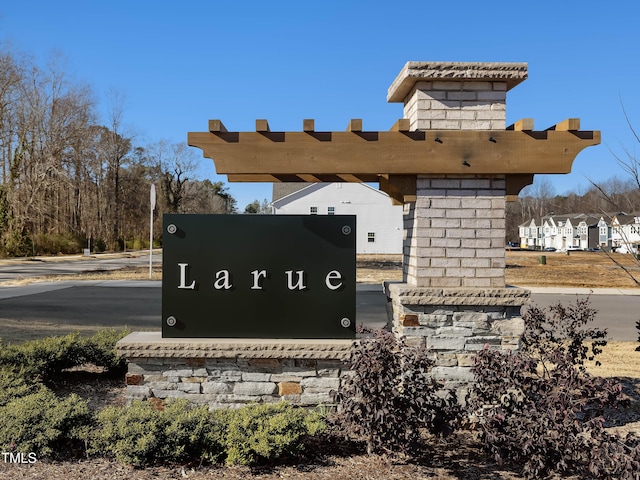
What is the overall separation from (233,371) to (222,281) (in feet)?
2.85

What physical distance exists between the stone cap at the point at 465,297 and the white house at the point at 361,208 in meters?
30.7

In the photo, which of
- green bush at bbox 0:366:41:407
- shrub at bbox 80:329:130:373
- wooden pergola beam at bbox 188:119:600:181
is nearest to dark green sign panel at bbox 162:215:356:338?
wooden pergola beam at bbox 188:119:600:181

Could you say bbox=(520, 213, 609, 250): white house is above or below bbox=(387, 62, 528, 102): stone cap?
above

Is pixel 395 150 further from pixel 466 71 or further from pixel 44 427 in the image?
pixel 44 427

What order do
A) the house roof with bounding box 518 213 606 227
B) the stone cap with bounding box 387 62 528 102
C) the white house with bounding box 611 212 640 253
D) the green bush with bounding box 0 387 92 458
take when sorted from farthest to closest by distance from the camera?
1. the house roof with bounding box 518 213 606 227
2. the stone cap with bounding box 387 62 528 102
3. the white house with bounding box 611 212 640 253
4. the green bush with bounding box 0 387 92 458

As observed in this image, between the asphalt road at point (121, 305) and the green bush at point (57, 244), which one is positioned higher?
the green bush at point (57, 244)

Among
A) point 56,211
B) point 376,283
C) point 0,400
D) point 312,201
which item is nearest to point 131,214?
point 56,211

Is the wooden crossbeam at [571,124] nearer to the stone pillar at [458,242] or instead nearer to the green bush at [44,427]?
the stone pillar at [458,242]

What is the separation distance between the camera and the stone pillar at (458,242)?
4395mm

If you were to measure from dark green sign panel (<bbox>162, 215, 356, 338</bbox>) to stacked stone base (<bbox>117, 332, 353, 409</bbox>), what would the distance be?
266 mm

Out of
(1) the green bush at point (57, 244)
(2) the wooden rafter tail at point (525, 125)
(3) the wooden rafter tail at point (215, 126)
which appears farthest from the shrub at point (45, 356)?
(1) the green bush at point (57, 244)

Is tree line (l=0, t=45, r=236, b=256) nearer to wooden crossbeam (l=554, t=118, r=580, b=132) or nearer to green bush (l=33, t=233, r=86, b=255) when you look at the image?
green bush (l=33, t=233, r=86, b=255)

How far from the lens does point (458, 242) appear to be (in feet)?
14.8

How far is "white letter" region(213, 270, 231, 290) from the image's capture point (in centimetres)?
449
